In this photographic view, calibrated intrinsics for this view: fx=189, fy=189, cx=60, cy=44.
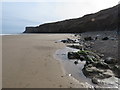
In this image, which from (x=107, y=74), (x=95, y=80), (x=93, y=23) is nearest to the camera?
(x=95, y=80)

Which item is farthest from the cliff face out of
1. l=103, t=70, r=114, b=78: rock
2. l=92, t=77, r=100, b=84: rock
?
l=92, t=77, r=100, b=84: rock

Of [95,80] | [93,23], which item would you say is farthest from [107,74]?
[93,23]

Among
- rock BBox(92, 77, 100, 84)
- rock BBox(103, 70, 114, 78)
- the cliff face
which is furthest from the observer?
the cliff face

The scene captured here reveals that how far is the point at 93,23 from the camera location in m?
47.2

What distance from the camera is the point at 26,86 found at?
5.44 meters

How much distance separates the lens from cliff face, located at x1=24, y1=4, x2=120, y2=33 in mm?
42250

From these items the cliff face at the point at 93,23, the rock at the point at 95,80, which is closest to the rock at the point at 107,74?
the rock at the point at 95,80

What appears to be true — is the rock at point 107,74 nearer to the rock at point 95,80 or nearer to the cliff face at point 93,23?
the rock at point 95,80

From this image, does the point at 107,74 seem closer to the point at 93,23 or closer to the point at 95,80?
the point at 95,80

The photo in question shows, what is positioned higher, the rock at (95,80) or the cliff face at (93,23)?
the cliff face at (93,23)

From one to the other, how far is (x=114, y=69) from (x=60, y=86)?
2600mm

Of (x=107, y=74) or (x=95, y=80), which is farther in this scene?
(x=107, y=74)

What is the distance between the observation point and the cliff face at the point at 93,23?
139 ft

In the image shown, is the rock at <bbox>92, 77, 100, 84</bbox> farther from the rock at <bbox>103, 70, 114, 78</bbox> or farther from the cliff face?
the cliff face
